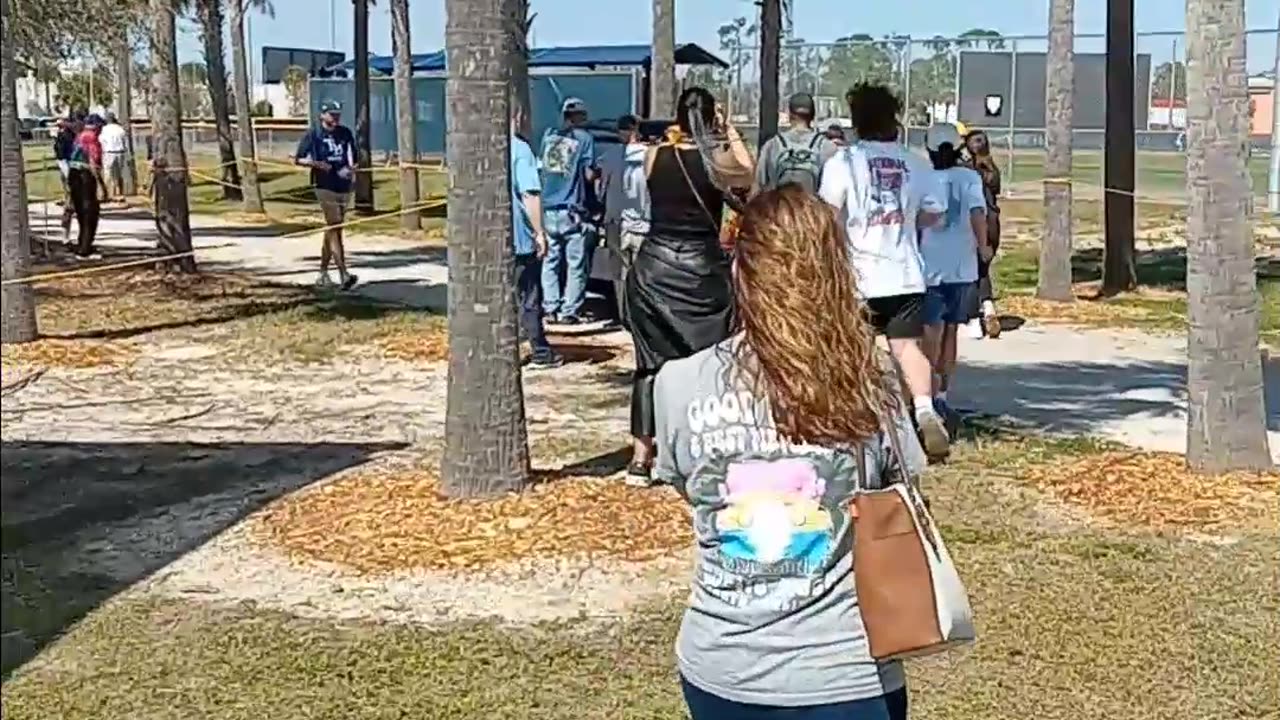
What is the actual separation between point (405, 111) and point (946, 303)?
17036mm

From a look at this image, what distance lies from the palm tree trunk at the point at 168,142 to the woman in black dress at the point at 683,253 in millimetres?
10102

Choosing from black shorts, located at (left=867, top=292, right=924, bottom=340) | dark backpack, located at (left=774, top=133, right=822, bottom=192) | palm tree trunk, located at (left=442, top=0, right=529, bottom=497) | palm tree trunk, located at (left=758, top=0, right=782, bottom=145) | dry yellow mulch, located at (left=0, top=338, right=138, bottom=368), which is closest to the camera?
palm tree trunk, located at (left=442, top=0, right=529, bottom=497)

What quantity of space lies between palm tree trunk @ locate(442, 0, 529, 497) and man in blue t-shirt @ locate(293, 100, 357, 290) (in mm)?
8782

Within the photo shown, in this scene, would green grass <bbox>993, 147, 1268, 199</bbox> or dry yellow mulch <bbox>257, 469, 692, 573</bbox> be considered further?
green grass <bbox>993, 147, 1268, 199</bbox>

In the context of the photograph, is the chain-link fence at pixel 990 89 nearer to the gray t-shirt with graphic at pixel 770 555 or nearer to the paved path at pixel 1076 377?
the paved path at pixel 1076 377

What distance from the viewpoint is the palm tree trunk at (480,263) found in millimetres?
7500

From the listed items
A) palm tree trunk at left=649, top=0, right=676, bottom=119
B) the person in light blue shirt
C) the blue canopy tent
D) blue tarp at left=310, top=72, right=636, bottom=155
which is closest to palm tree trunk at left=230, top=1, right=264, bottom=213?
blue tarp at left=310, top=72, right=636, bottom=155

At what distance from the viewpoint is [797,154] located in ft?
28.6

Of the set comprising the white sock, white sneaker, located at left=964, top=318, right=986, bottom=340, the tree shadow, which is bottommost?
the tree shadow

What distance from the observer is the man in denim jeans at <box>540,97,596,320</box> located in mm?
13867

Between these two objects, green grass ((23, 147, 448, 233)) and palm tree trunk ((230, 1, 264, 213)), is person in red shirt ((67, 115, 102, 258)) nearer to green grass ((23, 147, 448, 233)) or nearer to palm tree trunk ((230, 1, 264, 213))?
green grass ((23, 147, 448, 233))

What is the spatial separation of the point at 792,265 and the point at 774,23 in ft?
58.0

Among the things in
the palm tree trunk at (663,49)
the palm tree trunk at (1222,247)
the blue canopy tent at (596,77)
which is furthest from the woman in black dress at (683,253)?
the blue canopy tent at (596,77)

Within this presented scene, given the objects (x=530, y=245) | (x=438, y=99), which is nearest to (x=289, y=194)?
(x=438, y=99)
